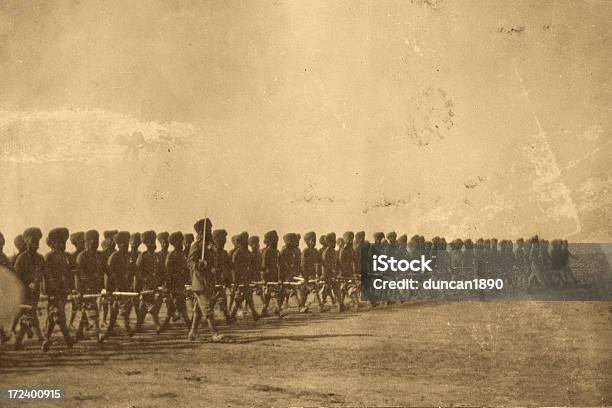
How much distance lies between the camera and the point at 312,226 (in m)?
23.1

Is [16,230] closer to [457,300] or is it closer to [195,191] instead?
[195,191]

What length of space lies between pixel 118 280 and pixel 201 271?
2.00 meters

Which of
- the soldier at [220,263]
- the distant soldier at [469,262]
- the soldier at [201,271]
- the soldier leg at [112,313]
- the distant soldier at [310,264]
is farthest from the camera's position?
the distant soldier at [469,262]

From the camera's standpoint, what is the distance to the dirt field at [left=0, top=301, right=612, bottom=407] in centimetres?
1073

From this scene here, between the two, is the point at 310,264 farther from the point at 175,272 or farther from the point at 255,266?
the point at 175,272

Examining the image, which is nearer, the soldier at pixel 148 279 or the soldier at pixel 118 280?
the soldier at pixel 118 280

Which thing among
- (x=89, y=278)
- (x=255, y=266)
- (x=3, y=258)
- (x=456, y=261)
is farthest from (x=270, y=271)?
(x=3, y=258)

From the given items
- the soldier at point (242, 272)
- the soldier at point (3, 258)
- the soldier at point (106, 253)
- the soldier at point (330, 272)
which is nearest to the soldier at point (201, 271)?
the soldier at point (106, 253)

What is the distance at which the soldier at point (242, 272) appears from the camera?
1706 cm

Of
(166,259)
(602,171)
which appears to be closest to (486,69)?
(602,171)

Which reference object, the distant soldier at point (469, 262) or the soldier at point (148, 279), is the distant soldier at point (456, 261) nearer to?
the distant soldier at point (469, 262)

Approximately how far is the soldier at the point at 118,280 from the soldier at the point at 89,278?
17 centimetres

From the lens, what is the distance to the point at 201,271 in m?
12.8

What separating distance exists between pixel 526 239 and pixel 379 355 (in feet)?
48.8
